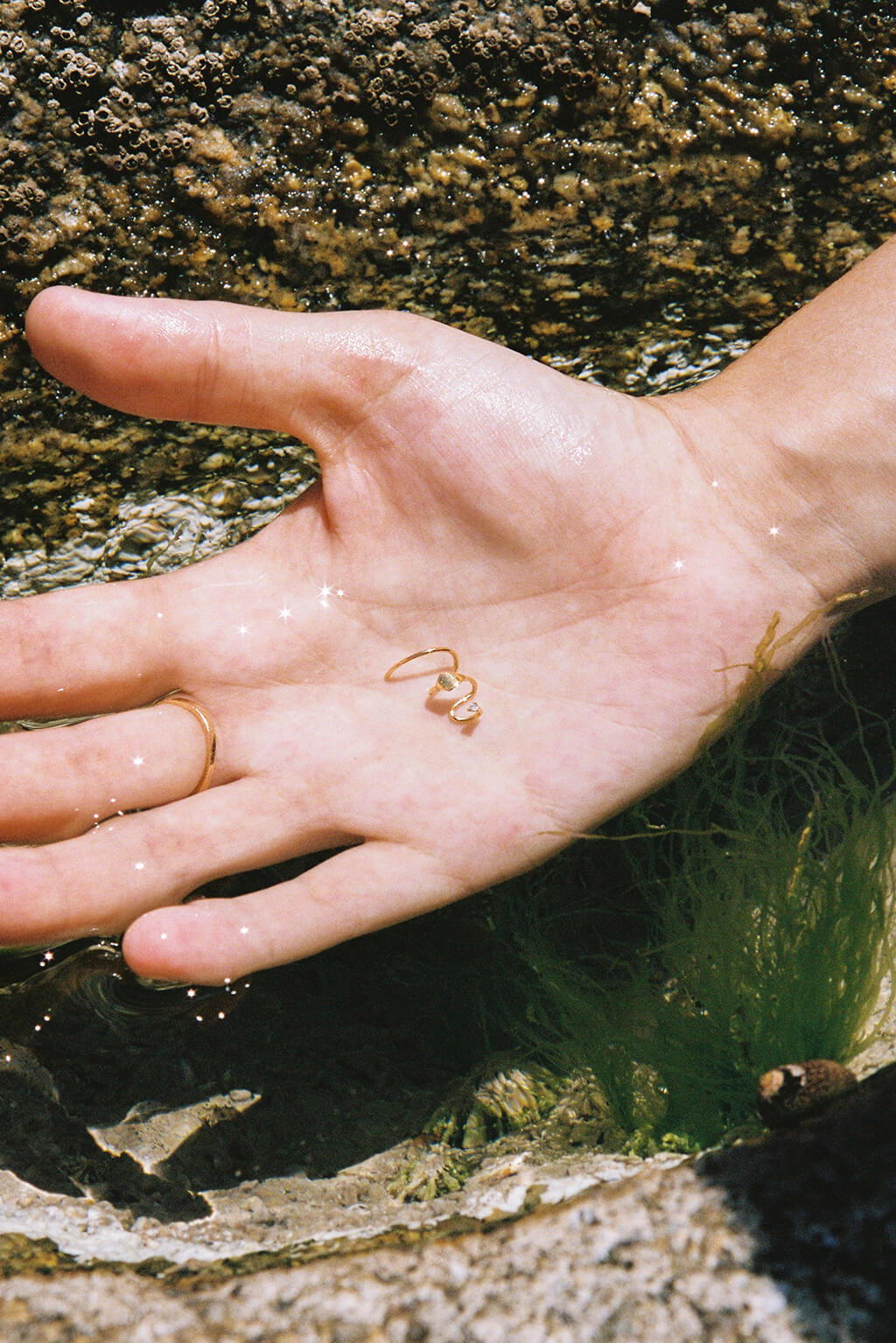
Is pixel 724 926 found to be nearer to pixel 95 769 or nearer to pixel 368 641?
pixel 368 641

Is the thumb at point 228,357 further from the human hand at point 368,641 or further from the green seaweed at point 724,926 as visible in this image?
the green seaweed at point 724,926

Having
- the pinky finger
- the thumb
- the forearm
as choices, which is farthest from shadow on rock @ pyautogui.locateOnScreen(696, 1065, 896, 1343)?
the thumb

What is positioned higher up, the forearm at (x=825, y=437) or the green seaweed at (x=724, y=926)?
the forearm at (x=825, y=437)

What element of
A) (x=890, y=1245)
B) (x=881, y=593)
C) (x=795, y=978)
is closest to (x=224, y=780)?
(x=795, y=978)

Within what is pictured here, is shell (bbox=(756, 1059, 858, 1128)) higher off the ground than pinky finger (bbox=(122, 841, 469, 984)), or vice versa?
shell (bbox=(756, 1059, 858, 1128))

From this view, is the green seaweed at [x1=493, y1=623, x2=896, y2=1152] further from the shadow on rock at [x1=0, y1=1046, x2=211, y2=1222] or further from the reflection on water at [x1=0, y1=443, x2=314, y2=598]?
the reflection on water at [x1=0, y1=443, x2=314, y2=598]

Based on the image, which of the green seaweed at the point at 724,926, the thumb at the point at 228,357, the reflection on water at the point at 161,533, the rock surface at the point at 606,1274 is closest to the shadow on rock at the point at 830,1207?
the rock surface at the point at 606,1274
